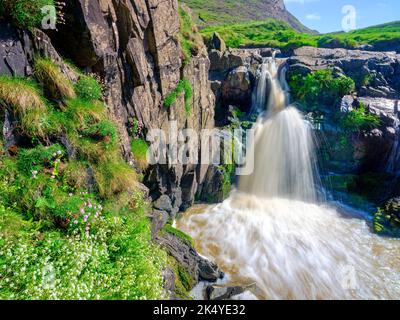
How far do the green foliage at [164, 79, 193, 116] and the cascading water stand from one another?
5403mm

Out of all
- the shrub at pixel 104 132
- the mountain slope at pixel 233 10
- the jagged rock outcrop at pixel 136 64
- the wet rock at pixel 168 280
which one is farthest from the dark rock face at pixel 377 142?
the mountain slope at pixel 233 10

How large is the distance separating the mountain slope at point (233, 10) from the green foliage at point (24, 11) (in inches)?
2505

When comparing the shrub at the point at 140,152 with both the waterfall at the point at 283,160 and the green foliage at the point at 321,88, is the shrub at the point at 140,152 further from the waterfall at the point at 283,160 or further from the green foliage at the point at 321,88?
the green foliage at the point at 321,88

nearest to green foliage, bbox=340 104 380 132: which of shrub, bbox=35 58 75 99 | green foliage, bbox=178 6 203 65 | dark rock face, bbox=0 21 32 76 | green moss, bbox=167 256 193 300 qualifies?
green foliage, bbox=178 6 203 65

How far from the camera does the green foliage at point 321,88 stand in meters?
18.3

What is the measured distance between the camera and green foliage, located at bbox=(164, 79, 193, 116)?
33.9 ft

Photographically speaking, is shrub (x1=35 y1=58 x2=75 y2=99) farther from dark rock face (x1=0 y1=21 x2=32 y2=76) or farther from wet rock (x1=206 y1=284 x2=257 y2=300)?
wet rock (x1=206 y1=284 x2=257 y2=300)

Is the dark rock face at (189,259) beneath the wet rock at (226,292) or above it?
above


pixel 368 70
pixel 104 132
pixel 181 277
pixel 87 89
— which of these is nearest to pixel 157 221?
pixel 181 277

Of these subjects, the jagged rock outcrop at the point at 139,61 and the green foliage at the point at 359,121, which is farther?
the green foliage at the point at 359,121

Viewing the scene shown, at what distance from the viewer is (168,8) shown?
394 inches

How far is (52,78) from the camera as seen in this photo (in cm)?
580

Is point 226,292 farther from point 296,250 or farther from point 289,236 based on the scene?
point 289,236

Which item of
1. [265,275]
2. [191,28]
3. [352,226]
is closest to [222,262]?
[265,275]
